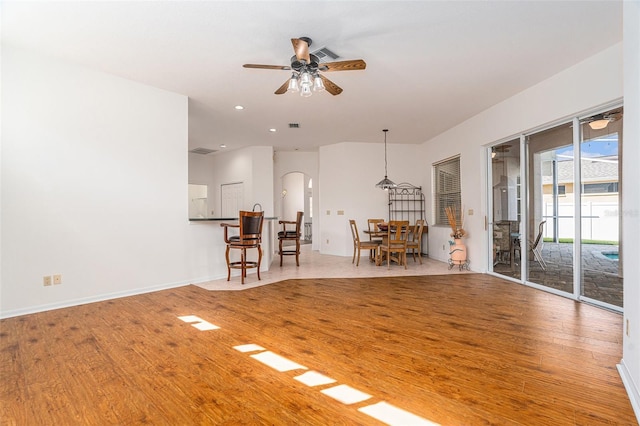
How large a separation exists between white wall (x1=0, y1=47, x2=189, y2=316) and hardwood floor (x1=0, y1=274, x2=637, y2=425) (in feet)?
1.52

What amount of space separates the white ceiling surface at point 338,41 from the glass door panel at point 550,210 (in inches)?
34.6

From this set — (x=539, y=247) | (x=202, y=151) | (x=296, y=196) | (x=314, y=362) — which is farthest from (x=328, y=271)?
(x=296, y=196)

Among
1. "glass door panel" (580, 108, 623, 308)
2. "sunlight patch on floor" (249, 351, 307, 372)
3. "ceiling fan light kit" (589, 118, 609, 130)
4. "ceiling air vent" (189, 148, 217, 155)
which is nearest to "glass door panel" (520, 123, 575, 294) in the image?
"glass door panel" (580, 108, 623, 308)

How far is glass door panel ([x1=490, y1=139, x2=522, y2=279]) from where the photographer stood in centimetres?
483

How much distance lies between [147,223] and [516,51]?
487 cm

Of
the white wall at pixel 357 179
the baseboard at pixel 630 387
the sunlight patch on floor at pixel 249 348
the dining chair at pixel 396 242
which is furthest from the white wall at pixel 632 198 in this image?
the white wall at pixel 357 179

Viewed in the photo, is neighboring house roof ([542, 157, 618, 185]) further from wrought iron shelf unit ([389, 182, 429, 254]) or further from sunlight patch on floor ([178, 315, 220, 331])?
sunlight patch on floor ([178, 315, 220, 331])

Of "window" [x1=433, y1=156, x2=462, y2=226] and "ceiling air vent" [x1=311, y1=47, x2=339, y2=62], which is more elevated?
"ceiling air vent" [x1=311, y1=47, x2=339, y2=62]

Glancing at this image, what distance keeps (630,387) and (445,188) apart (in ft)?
18.5

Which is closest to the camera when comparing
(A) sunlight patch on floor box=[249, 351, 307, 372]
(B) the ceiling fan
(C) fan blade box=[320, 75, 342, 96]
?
(A) sunlight patch on floor box=[249, 351, 307, 372]

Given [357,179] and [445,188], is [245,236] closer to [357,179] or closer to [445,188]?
[357,179]

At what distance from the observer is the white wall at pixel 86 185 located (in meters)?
3.30

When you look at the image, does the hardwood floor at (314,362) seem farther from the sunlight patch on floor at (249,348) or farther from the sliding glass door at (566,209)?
the sliding glass door at (566,209)

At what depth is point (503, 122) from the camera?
4887 mm
